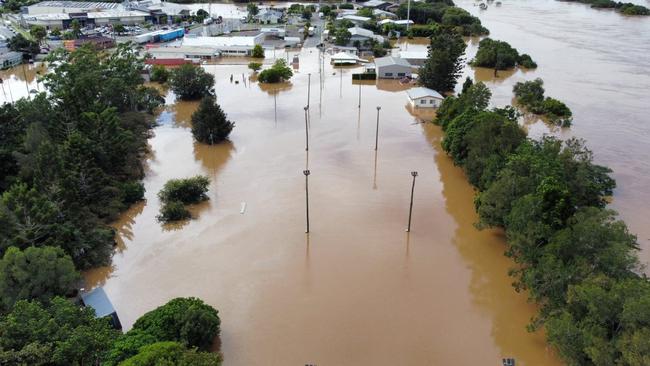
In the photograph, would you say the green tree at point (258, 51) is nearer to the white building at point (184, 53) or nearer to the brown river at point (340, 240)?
the white building at point (184, 53)

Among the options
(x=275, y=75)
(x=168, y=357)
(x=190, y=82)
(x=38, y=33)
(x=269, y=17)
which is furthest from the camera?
(x=269, y=17)

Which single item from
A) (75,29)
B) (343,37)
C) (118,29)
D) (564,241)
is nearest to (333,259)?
(564,241)

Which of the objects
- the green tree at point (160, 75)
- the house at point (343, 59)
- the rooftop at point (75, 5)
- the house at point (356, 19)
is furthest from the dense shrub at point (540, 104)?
the rooftop at point (75, 5)

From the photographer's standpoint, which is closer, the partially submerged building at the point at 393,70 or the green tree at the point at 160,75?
the green tree at the point at 160,75

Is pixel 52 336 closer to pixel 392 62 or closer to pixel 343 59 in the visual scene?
pixel 392 62

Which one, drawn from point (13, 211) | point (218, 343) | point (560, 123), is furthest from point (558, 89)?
point (13, 211)

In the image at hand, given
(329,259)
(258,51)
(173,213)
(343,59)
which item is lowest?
(329,259)
